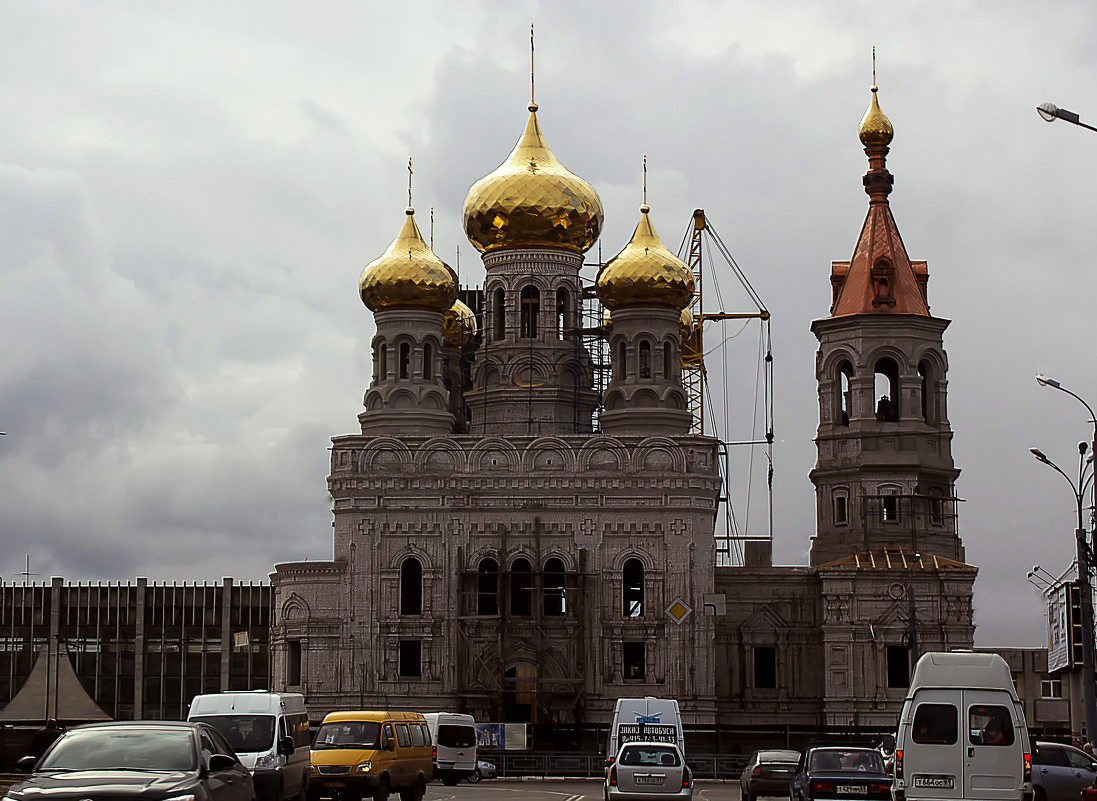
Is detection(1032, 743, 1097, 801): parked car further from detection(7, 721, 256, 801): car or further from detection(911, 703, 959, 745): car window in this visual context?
detection(7, 721, 256, 801): car

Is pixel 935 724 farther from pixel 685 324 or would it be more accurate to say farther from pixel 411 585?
pixel 685 324

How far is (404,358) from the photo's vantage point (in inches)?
2140

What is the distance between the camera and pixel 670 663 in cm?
5041

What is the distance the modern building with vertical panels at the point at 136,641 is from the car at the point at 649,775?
160 feet

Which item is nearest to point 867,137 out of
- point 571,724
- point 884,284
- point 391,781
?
point 884,284

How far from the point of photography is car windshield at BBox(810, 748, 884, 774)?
25328mm

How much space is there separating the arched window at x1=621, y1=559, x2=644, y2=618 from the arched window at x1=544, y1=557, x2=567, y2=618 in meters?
1.71

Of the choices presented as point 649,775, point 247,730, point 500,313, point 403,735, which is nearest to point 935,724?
point 649,775

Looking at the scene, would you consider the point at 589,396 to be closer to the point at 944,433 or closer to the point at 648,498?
the point at 648,498

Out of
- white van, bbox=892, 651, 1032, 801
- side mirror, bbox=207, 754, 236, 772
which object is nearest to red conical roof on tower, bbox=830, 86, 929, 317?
white van, bbox=892, 651, 1032, 801

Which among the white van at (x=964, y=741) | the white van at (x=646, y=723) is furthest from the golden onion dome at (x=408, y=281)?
the white van at (x=964, y=741)

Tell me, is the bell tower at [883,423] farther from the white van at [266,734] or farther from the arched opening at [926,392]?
the white van at [266,734]

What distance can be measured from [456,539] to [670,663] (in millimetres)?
6694

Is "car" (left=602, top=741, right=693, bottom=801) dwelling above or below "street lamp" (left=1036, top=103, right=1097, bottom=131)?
below
